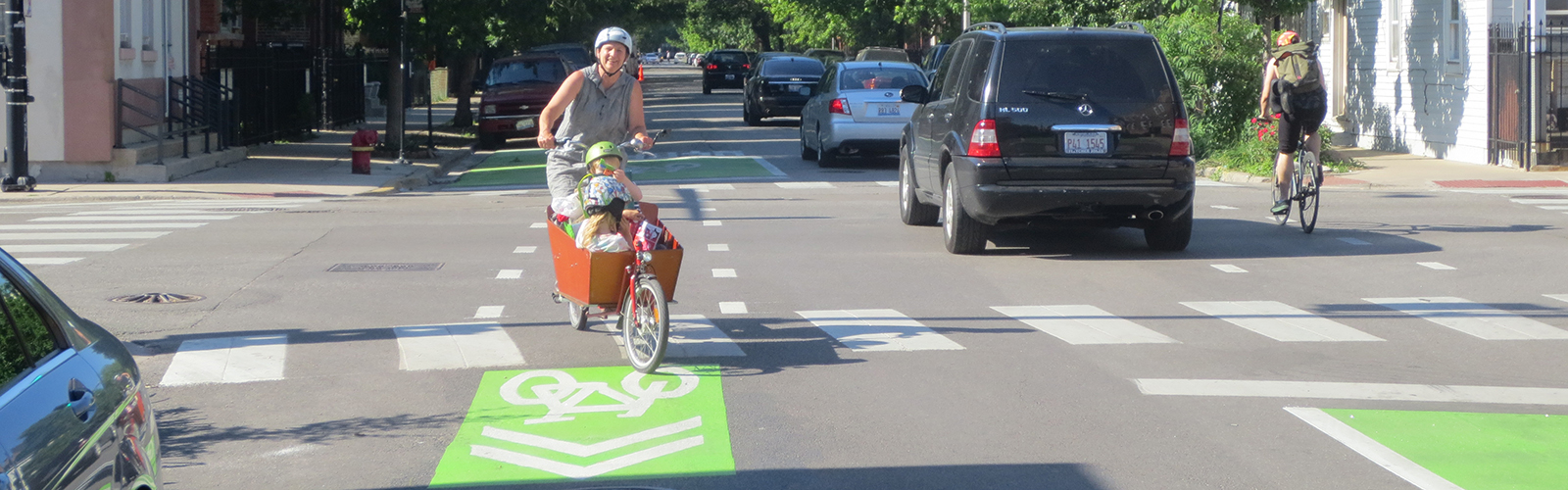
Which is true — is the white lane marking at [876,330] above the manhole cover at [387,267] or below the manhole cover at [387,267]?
below

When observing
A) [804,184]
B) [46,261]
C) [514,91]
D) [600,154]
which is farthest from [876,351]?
[514,91]

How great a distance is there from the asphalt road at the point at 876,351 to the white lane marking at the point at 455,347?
0.04 m

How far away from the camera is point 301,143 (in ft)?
91.9

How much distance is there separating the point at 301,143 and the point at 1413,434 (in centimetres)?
2469

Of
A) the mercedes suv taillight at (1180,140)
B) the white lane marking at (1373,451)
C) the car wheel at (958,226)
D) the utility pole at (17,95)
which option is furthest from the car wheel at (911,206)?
the utility pole at (17,95)

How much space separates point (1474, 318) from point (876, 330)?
3318mm

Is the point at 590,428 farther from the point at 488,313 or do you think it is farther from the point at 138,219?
the point at 138,219

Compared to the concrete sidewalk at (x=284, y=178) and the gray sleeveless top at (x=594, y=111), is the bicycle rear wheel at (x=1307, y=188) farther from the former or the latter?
the concrete sidewalk at (x=284, y=178)

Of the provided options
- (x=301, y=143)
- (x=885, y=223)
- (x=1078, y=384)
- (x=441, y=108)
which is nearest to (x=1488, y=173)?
(x=885, y=223)

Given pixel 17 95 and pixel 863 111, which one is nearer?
pixel 17 95

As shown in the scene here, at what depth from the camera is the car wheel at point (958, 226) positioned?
11.5 m

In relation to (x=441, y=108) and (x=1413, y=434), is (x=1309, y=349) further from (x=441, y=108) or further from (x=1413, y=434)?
(x=441, y=108)

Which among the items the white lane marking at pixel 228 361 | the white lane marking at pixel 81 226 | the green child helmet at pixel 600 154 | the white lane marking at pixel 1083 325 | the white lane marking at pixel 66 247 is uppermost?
the green child helmet at pixel 600 154

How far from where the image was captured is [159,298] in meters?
9.80
